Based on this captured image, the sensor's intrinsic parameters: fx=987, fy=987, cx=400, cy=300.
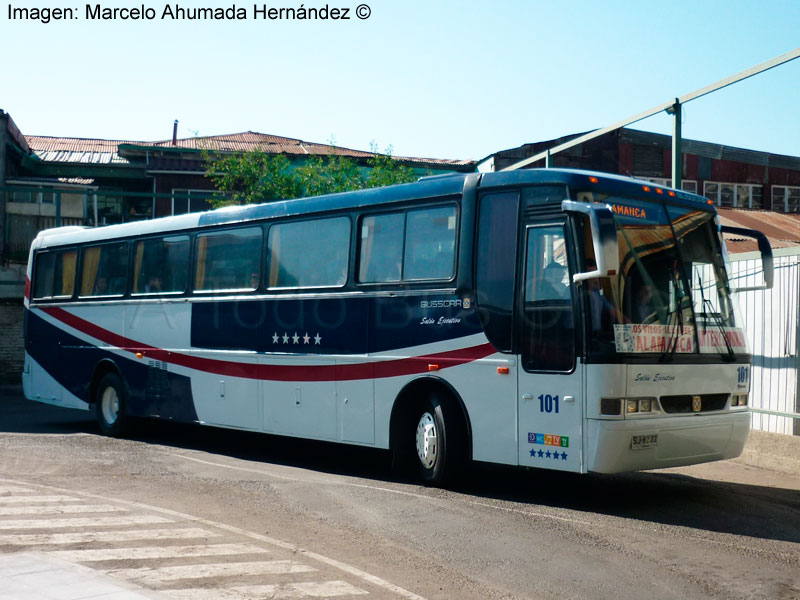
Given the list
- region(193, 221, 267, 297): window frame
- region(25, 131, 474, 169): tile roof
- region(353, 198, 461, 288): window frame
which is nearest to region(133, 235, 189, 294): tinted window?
region(193, 221, 267, 297): window frame

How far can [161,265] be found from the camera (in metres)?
15.6

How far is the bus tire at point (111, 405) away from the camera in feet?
53.7

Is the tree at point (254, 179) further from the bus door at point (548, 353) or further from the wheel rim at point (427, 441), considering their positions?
the bus door at point (548, 353)

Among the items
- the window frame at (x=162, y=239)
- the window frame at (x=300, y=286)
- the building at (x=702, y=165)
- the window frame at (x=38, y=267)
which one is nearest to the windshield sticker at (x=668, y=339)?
the window frame at (x=300, y=286)

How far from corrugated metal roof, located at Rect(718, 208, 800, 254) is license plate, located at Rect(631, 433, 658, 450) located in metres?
17.8

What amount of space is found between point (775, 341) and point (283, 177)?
27367 mm

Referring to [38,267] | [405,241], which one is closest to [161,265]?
[38,267]

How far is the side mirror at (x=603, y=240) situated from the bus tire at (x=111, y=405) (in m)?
9.87

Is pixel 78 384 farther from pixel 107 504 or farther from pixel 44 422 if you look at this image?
pixel 107 504

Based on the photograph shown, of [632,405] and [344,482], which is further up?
[632,405]

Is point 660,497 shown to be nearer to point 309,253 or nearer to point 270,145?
point 309,253

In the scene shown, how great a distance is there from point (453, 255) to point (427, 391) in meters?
1.58

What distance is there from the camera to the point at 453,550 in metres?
→ 7.71

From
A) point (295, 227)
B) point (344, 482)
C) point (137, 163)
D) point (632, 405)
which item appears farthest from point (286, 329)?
point (137, 163)
